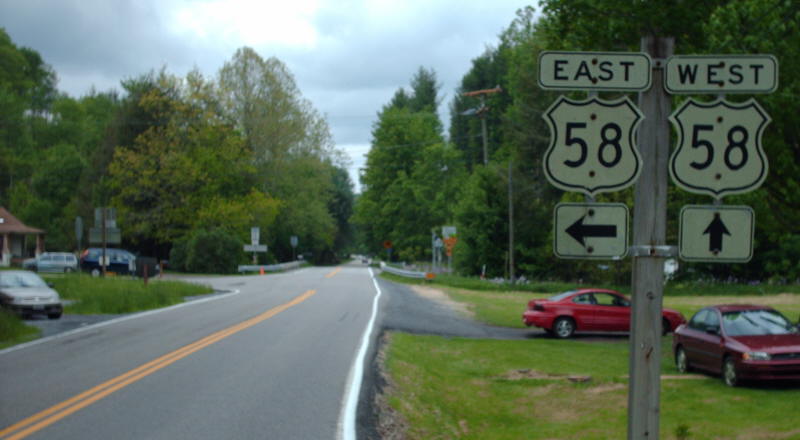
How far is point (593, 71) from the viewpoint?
17.1 ft

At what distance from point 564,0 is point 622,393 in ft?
31.0

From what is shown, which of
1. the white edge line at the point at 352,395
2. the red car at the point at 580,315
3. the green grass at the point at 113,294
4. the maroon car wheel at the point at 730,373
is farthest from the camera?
the green grass at the point at 113,294

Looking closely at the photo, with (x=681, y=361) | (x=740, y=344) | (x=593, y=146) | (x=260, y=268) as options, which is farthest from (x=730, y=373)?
(x=260, y=268)

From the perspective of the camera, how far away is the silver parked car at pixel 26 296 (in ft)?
72.1

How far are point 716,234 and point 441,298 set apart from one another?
104 ft

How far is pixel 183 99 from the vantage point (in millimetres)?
63312

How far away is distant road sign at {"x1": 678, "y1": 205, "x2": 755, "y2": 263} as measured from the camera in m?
4.91

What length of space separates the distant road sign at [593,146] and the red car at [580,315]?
18.5 metres

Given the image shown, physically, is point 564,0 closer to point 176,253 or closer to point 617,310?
point 617,310

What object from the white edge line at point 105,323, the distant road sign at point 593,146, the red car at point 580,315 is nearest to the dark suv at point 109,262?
the white edge line at point 105,323

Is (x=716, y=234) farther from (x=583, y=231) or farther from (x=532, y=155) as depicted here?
(x=532, y=155)

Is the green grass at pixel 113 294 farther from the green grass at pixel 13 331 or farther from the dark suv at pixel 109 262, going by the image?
the dark suv at pixel 109 262

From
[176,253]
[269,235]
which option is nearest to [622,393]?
[176,253]

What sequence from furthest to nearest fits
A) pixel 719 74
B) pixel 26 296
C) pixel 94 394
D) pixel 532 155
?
pixel 532 155 < pixel 26 296 < pixel 94 394 < pixel 719 74
